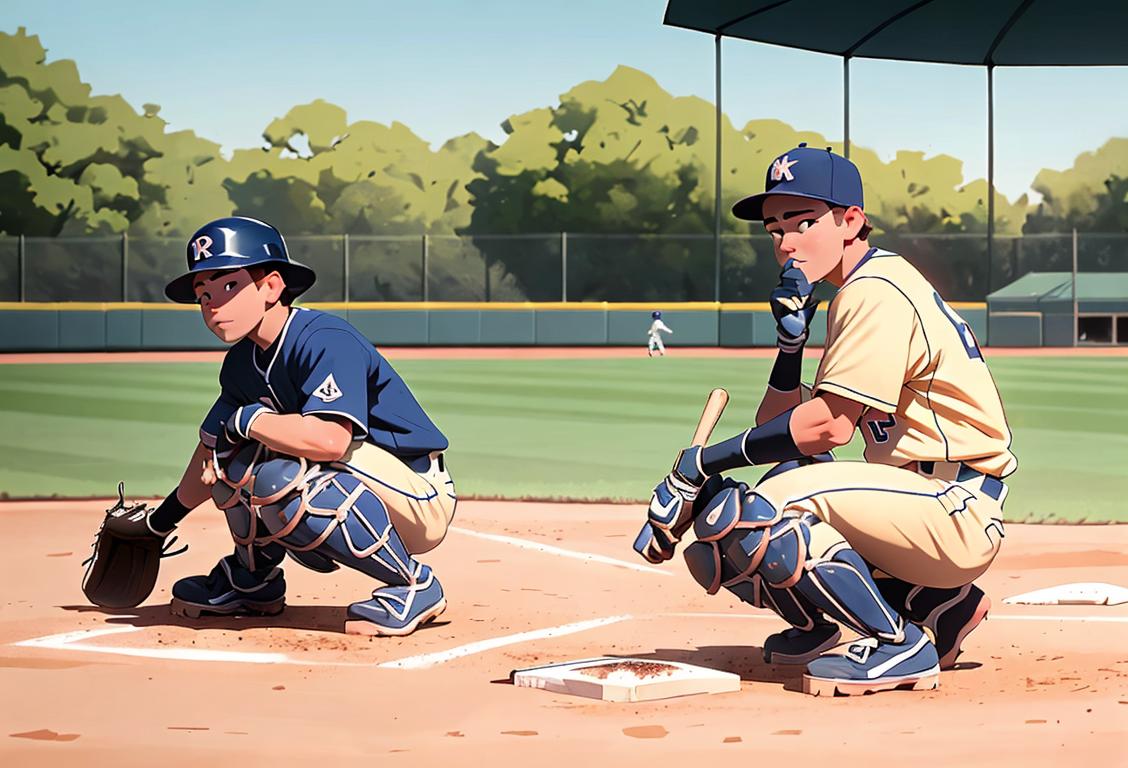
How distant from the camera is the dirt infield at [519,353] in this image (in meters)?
31.1

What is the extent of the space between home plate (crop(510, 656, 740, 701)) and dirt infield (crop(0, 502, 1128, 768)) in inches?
2.2

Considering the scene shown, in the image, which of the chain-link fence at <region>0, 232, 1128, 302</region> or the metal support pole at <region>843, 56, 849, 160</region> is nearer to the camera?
the metal support pole at <region>843, 56, 849, 160</region>

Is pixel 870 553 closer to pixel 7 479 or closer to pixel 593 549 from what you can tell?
pixel 593 549

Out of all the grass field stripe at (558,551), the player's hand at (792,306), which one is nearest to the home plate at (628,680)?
the player's hand at (792,306)

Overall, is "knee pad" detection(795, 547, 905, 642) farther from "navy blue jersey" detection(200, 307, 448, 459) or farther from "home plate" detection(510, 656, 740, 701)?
"navy blue jersey" detection(200, 307, 448, 459)

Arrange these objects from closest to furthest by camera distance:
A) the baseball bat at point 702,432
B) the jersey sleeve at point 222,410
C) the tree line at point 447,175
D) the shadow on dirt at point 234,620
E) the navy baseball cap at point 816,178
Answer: the baseball bat at point 702,432
the navy baseball cap at point 816,178
the jersey sleeve at point 222,410
the shadow on dirt at point 234,620
the tree line at point 447,175

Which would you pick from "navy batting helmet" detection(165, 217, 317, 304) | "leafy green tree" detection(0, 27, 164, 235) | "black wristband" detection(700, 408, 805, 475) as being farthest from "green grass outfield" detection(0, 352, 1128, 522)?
"leafy green tree" detection(0, 27, 164, 235)

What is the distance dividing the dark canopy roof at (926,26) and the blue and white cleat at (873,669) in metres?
16.3

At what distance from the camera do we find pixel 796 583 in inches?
162


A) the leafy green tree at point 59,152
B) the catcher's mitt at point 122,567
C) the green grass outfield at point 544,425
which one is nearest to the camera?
the catcher's mitt at point 122,567

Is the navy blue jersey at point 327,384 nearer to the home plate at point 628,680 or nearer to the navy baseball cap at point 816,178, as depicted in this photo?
the home plate at point 628,680

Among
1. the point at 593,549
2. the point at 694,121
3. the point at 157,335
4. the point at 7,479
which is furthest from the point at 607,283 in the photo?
the point at 593,549

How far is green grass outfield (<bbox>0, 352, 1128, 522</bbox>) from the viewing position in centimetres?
1065


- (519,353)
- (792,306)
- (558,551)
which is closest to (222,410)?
(792,306)
